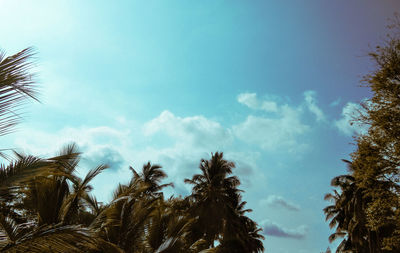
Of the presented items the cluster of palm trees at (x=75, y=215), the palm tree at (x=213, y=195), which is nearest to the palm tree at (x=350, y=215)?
the palm tree at (x=213, y=195)

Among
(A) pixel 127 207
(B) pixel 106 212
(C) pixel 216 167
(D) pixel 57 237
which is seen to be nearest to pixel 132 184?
(A) pixel 127 207

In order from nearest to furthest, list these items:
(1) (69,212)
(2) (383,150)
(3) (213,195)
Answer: (1) (69,212), (2) (383,150), (3) (213,195)

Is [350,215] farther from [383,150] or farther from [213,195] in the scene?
[383,150]

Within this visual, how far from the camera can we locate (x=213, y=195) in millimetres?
26797

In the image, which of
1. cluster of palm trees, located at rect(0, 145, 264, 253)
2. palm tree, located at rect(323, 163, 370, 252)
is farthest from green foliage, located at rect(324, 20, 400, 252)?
palm tree, located at rect(323, 163, 370, 252)

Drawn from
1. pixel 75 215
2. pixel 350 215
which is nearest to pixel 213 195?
pixel 350 215

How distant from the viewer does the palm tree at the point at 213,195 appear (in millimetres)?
25000

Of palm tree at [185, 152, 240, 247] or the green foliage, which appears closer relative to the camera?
the green foliage

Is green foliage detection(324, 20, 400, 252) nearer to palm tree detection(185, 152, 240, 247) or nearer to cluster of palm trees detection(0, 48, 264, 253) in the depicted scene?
cluster of palm trees detection(0, 48, 264, 253)

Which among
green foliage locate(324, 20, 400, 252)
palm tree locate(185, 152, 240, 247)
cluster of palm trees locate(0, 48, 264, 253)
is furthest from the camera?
palm tree locate(185, 152, 240, 247)

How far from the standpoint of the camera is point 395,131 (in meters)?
11.2

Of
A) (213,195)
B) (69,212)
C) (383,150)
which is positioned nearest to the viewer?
(69,212)

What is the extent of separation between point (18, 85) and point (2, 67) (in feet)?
0.89

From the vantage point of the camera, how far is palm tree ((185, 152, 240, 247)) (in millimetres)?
25000
